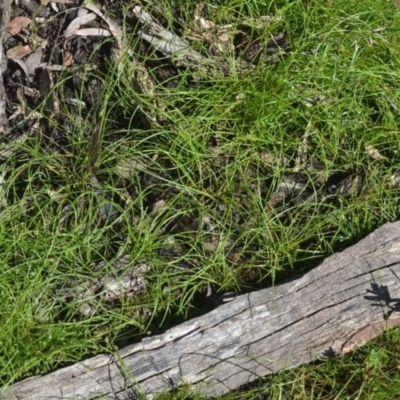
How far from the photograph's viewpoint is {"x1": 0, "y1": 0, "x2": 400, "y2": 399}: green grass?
9.34ft

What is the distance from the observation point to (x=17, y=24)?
3.10 metres

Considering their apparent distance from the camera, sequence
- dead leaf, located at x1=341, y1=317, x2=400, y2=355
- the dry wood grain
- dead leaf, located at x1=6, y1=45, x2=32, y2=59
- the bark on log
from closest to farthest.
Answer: the bark on log → dead leaf, located at x1=341, y1=317, x2=400, y2=355 → the dry wood grain → dead leaf, located at x1=6, y1=45, x2=32, y2=59

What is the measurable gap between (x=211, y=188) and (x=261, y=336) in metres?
0.59

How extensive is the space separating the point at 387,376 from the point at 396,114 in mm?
1004

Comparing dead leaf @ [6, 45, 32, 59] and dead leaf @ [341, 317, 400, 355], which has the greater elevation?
dead leaf @ [6, 45, 32, 59]

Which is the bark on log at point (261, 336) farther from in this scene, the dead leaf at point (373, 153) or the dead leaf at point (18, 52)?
the dead leaf at point (18, 52)

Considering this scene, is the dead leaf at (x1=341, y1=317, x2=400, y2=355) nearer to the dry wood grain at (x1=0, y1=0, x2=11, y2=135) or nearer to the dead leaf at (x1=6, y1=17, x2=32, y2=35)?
the dry wood grain at (x1=0, y1=0, x2=11, y2=135)

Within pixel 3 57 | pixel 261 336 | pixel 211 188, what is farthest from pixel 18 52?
pixel 261 336

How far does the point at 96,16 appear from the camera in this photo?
10.3ft

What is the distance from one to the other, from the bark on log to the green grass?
0.10 metres

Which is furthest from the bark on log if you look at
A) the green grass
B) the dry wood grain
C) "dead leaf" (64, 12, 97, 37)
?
"dead leaf" (64, 12, 97, 37)

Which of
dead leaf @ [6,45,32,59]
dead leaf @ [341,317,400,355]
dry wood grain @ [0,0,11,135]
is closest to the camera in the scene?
dead leaf @ [341,317,400,355]

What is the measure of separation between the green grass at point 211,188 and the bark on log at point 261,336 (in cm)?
10

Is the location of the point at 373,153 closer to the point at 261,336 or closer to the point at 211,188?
the point at 211,188
